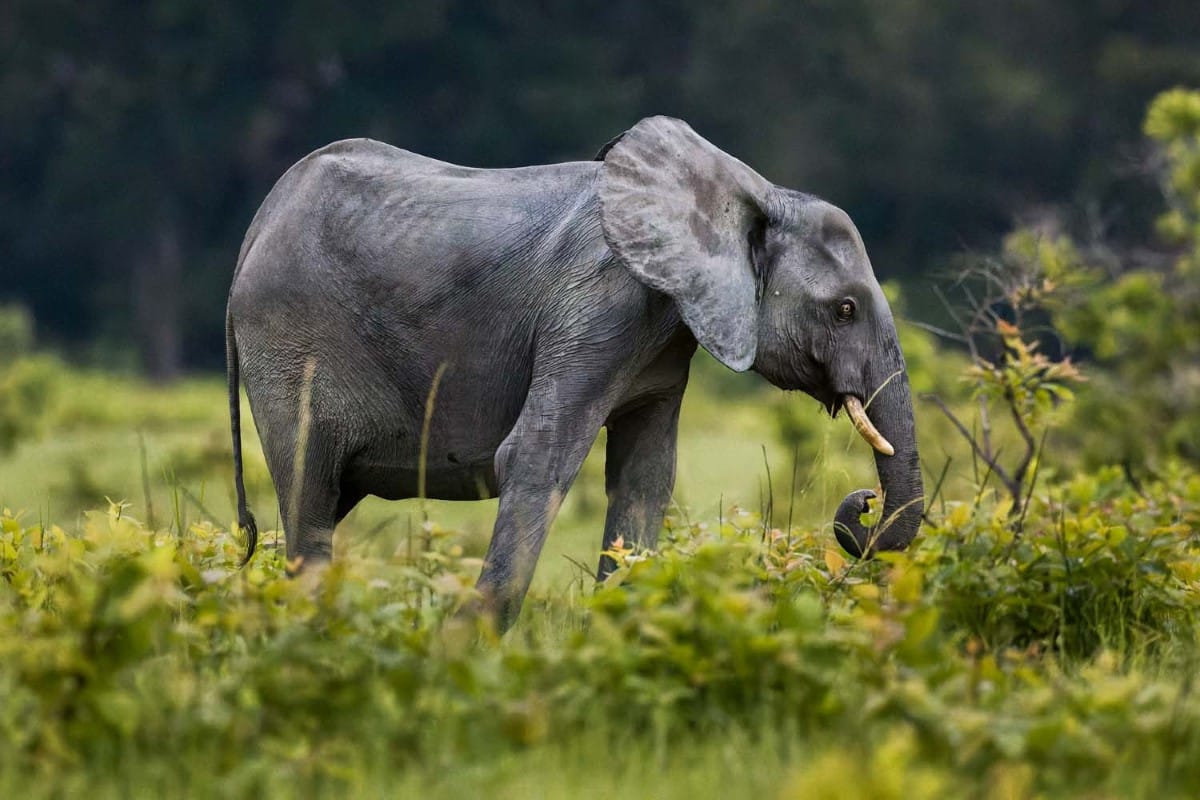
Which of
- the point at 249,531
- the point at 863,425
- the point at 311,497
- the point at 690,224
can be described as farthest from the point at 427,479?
the point at 863,425

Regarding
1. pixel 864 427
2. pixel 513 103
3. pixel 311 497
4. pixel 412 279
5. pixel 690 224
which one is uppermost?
pixel 513 103

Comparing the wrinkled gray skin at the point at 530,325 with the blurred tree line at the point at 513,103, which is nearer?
the wrinkled gray skin at the point at 530,325

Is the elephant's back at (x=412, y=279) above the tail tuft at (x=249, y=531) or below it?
above

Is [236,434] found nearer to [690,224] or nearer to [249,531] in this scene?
[249,531]

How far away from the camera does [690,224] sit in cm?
554

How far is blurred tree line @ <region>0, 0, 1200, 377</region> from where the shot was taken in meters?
32.5

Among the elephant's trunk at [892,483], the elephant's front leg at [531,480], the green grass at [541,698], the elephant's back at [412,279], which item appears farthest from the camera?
the elephant's back at [412,279]

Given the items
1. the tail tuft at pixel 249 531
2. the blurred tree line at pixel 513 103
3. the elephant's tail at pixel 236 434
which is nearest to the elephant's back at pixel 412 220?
the elephant's tail at pixel 236 434

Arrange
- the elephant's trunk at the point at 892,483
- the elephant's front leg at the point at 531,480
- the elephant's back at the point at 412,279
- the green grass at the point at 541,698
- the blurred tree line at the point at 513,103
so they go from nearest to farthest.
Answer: the green grass at the point at 541,698, the elephant's front leg at the point at 531,480, the elephant's trunk at the point at 892,483, the elephant's back at the point at 412,279, the blurred tree line at the point at 513,103

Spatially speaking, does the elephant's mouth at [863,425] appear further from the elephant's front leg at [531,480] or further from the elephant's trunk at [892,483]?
the elephant's front leg at [531,480]

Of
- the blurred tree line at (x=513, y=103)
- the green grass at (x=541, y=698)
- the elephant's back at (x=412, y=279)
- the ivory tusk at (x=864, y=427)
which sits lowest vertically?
the green grass at (x=541, y=698)

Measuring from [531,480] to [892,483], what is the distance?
42.6 inches

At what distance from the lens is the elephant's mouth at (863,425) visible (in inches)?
219

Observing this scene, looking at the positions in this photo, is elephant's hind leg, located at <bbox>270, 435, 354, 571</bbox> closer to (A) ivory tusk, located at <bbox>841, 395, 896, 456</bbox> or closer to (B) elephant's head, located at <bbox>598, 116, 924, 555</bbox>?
(B) elephant's head, located at <bbox>598, 116, 924, 555</bbox>
